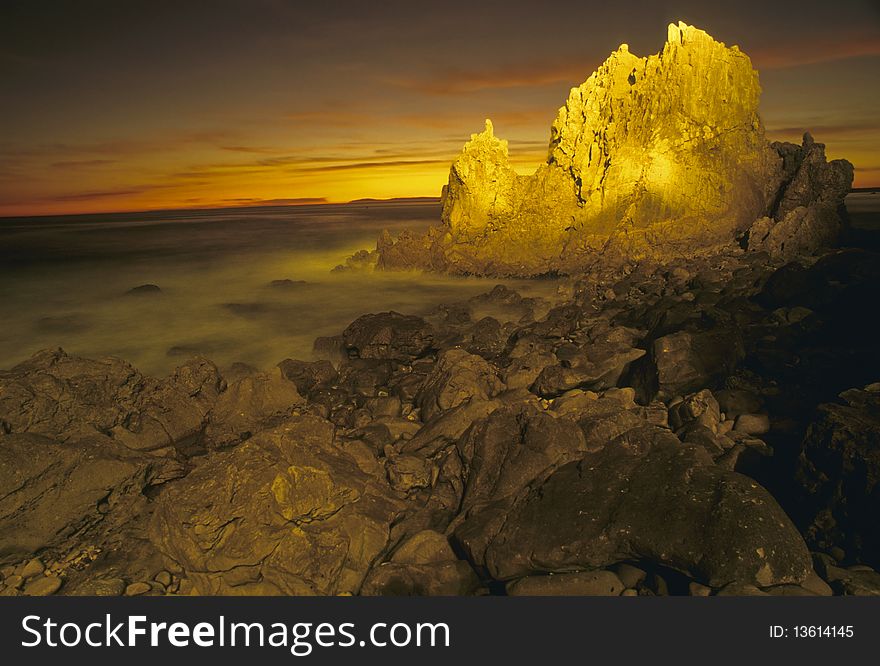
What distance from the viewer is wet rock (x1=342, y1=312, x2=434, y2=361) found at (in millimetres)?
10578

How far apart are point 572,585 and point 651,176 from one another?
17816 mm

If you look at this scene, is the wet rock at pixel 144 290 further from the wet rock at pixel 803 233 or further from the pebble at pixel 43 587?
the wet rock at pixel 803 233

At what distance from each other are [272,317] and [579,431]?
12444 millimetres

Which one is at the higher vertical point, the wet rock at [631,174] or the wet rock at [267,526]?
the wet rock at [631,174]

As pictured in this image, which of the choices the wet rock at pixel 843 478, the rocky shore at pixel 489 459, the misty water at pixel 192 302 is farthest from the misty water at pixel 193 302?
the wet rock at pixel 843 478

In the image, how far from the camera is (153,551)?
174 inches

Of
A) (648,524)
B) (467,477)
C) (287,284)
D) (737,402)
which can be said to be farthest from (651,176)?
(648,524)

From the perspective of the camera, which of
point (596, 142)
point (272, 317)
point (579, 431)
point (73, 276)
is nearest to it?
point (579, 431)

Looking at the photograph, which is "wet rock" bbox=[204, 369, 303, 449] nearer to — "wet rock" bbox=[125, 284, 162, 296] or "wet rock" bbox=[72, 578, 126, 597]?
"wet rock" bbox=[72, 578, 126, 597]

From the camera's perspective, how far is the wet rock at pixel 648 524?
3.50 m

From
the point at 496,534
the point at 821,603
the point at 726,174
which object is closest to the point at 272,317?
the point at 496,534

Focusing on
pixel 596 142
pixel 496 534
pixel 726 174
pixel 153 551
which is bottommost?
pixel 153 551

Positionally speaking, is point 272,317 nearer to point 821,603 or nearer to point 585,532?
point 585,532

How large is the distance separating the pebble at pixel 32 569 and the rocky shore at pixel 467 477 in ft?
0.05
